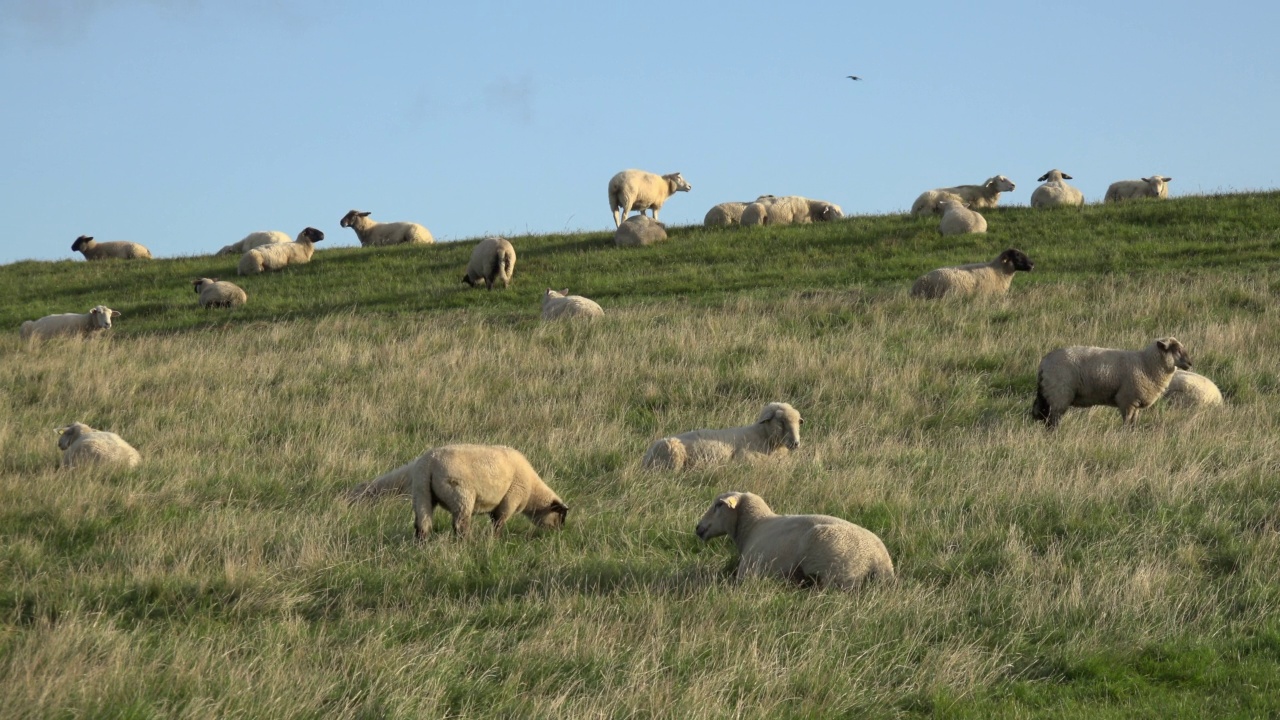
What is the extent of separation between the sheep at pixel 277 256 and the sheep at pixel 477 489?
82.0 feet

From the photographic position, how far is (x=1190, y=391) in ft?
49.8

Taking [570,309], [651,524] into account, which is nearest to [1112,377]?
[651,524]

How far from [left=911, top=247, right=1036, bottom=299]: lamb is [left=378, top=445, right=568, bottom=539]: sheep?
565 inches

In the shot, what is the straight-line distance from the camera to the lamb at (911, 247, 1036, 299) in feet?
75.6

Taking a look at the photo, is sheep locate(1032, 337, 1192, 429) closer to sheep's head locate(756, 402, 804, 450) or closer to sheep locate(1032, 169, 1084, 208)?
sheep's head locate(756, 402, 804, 450)

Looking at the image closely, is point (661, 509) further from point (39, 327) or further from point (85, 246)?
point (85, 246)

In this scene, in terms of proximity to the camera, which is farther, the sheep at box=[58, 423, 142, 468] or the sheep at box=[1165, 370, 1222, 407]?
the sheep at box=[1165, 370, 1222, 407]

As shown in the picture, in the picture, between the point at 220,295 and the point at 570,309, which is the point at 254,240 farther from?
the point at 570,309

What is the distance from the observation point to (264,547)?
9.36 metres

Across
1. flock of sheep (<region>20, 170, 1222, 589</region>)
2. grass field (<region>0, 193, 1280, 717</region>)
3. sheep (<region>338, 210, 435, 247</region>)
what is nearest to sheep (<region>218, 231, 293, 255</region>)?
sheep (<region>338, 210, 435, 247</region>)

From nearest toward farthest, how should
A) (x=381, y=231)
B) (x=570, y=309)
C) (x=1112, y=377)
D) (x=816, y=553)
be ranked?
(x=816, y=553) → (x=1112, y=377) → (x=570, y=309) → (x=381, y=231)

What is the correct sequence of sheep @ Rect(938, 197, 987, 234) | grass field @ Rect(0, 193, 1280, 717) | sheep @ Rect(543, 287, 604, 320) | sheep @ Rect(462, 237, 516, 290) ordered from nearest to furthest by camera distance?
grass field @ Rect(0, 193, 1280, 717), sheep @ Rect(543, 287, 604, 320), sheep @ Rect(462, 237, 516, 290), sheep @ Rect(938, 197, 987, 234)

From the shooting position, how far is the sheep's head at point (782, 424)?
1255 cm

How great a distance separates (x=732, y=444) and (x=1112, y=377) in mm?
4696
